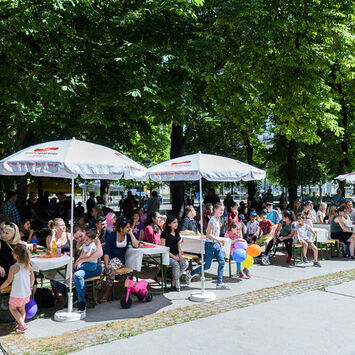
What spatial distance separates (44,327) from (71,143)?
3.01 metres

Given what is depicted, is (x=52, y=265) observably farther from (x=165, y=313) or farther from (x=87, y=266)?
(x=165, y=313)

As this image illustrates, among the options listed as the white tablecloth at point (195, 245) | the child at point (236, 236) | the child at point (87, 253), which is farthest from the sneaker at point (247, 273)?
the child at point (87, 253)

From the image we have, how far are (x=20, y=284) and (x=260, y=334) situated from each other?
11.7 feet

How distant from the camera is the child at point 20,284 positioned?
18.5ft

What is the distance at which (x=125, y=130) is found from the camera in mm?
18000

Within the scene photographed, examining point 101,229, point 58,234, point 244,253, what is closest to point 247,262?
point 244,253

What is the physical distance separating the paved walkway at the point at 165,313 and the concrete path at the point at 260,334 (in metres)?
0.09

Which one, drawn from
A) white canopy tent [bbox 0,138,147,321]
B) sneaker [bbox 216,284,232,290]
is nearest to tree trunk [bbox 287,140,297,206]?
sneaker [bbox 216,284,232,290]

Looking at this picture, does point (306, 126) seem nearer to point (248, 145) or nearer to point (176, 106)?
point (176, 106)

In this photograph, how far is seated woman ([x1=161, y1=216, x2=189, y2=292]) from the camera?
7930 mm

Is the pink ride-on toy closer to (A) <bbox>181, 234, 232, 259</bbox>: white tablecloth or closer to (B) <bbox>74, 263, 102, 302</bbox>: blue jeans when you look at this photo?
(B) <bbox>74, 263, 102, 302</bbox>: blue jeans

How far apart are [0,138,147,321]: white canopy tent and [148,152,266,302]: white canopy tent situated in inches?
45.9

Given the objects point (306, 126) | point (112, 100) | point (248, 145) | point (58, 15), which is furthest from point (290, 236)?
point (248, 145)

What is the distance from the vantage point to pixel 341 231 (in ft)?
38.7
